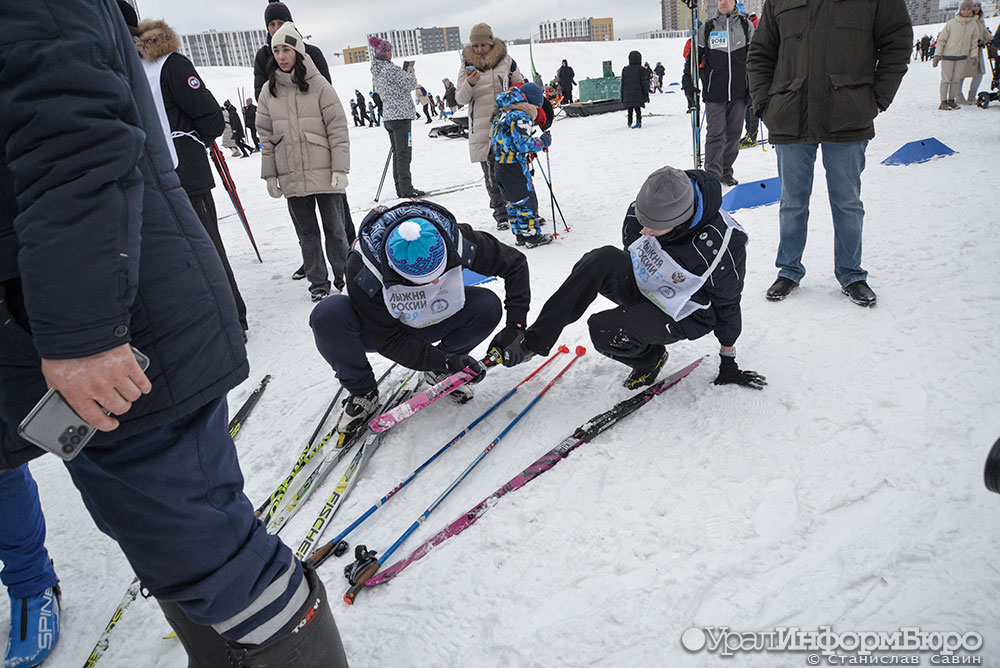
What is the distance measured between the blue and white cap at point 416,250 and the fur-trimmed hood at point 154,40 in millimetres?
2364

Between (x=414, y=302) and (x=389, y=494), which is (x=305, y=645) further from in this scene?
(x=414, y=302)

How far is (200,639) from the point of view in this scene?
4.66ft

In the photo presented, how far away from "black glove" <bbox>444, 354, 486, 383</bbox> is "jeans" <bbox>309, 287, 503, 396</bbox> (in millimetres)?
174

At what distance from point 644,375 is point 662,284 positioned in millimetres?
497

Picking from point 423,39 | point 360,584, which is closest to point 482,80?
point 360,584

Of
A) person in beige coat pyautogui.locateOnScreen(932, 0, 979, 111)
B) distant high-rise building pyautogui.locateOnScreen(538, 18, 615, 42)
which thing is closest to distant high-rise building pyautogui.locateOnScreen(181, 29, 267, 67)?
distant high-rise building pyautogui.locateOnScreen(538, 18, 615, 42)

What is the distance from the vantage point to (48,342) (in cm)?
97

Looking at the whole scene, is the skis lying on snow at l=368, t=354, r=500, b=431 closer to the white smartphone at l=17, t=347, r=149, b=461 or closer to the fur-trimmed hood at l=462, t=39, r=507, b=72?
the white smartphone at l=17, t=347, r=149, b=461

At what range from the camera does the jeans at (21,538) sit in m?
1.81

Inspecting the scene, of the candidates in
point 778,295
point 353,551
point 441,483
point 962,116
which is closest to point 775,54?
point 778,295

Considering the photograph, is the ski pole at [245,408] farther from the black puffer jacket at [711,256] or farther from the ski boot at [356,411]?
the black puffer jacket at [711,256]

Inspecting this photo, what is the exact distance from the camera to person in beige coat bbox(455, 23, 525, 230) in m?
5.61

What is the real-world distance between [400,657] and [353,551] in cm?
52

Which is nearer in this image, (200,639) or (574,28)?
(200,639)
